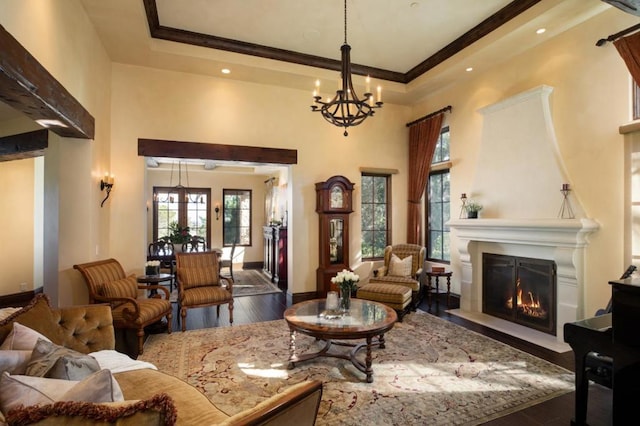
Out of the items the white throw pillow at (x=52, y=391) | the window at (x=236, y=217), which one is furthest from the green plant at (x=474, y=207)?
the window at (x=236, y=217)

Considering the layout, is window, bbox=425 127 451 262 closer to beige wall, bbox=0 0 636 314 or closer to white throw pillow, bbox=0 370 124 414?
beige wall, bbox=0 0 636 314

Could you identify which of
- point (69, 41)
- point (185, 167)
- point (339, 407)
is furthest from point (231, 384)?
point (185, 167)

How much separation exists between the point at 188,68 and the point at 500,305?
6.11m

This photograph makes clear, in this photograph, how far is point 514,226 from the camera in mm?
4418

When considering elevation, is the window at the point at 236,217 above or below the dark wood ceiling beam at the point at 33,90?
below

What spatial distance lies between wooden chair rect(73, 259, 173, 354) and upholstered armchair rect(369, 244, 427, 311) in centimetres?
326

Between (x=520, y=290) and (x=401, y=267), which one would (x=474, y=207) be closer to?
(x=520, y=290)

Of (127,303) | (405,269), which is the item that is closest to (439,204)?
(405,269)

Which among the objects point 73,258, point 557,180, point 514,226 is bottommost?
point 73,258

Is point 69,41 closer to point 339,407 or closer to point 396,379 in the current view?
point 339,407

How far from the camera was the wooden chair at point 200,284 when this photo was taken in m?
4.52

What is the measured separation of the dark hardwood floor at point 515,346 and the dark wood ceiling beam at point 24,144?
9.74ft

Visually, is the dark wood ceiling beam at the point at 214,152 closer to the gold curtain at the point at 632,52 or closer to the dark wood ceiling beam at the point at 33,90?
the dark wood ceiling beam at the point at 33,90

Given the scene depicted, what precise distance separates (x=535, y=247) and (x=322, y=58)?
4.38 metres
